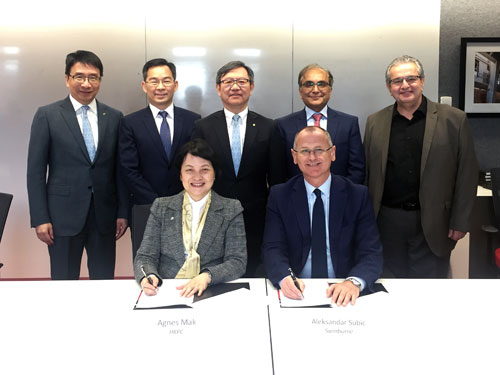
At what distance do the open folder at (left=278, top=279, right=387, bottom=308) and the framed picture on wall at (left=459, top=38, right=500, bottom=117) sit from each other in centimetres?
277

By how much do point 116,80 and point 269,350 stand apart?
3.03 meters

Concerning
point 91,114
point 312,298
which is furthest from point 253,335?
point 91,114

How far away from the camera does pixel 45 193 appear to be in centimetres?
262

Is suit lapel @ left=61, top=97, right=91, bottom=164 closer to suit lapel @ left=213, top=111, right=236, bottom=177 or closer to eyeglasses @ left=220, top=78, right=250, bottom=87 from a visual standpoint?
suit lapel @ left=213, top=111, right=236, bottom=177

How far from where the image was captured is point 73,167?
262 cm

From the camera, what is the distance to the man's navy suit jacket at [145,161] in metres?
2.58

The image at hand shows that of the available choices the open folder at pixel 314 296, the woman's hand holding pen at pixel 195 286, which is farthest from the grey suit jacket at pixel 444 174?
the woman's hand holding pen at pixel 195 286

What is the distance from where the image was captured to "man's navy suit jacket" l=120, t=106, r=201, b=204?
2580mm

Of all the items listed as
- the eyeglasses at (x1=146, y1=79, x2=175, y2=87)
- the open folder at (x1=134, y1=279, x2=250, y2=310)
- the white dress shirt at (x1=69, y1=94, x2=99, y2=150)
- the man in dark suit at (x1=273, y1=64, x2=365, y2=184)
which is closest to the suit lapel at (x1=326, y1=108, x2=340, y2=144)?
the man in dark suit at (x1=273, y1=64, x2=365, y2=184)

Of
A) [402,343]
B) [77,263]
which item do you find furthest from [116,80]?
[402,343]

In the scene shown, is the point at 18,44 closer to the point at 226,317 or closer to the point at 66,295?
the point at 66,295

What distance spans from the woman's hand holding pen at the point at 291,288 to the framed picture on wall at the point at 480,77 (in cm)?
295

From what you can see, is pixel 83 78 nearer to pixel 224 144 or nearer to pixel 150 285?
pixel 224 144

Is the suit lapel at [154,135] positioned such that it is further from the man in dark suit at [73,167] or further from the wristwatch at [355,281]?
the wristwatch at [355,281]
